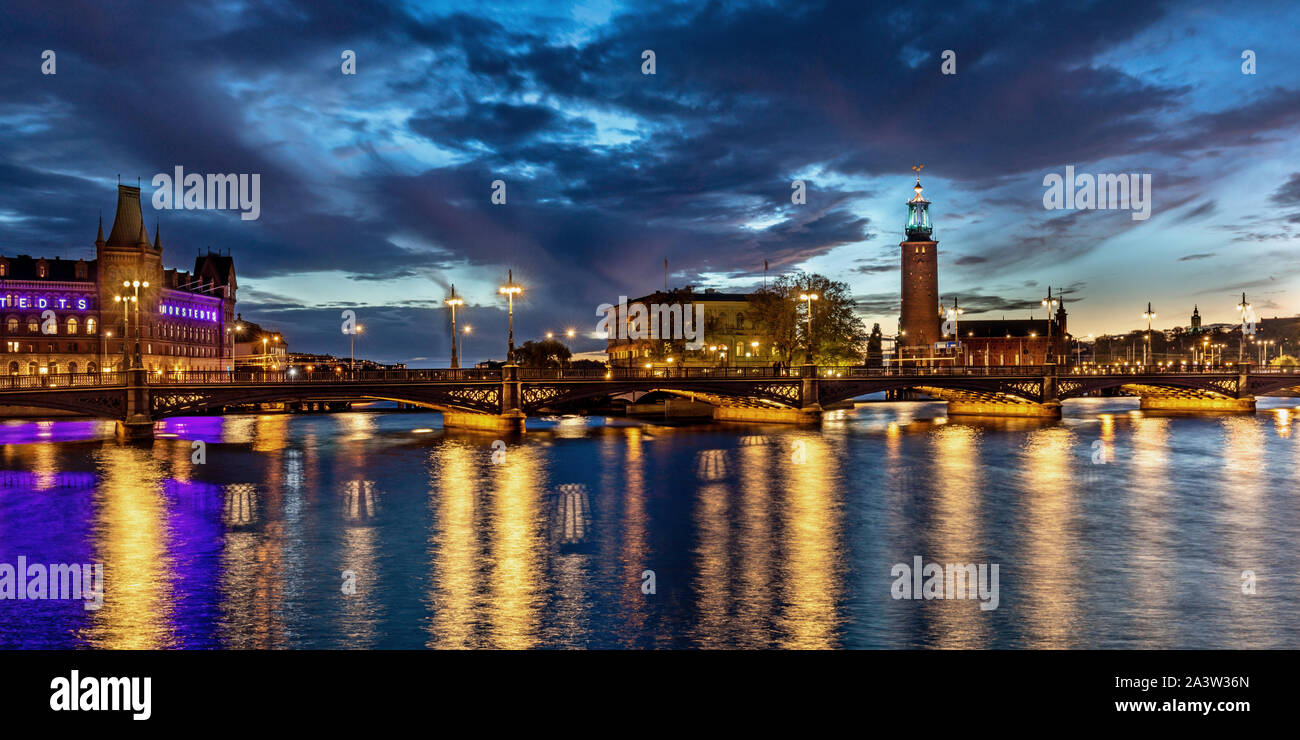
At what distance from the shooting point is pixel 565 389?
66.8 meters

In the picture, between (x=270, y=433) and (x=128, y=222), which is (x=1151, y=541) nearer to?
(x=270, y=433)

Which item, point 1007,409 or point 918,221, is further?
point 918,221

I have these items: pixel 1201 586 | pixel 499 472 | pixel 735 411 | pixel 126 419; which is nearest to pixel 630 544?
pixel 1201 586

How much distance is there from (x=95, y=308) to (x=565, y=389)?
298ft

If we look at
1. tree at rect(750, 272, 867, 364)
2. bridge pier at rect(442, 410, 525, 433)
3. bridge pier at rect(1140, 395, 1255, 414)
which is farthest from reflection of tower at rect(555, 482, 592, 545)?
bridge pier at rect(1140, 395, 1255, 414)

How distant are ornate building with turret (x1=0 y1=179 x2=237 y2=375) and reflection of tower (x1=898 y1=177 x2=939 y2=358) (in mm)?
117531

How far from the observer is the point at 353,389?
6162 cm

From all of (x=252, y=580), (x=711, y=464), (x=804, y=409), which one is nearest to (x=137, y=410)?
(x=711, y=464)

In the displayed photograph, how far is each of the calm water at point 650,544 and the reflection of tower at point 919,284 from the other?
9403 cm

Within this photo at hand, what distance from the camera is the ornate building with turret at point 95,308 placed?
375 ft
